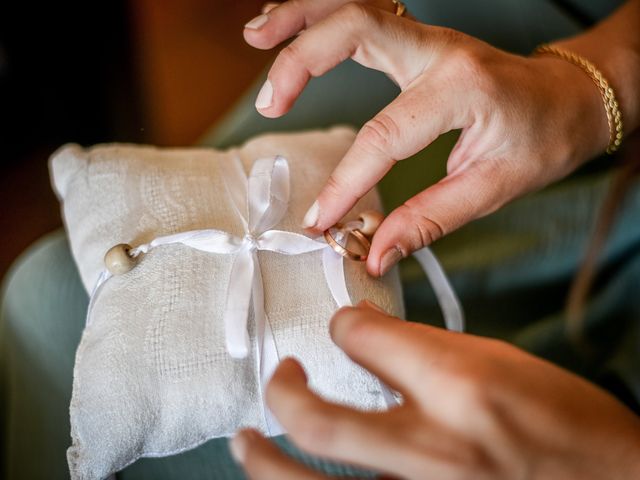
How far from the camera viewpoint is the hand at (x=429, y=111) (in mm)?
487

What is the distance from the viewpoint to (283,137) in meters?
0.62

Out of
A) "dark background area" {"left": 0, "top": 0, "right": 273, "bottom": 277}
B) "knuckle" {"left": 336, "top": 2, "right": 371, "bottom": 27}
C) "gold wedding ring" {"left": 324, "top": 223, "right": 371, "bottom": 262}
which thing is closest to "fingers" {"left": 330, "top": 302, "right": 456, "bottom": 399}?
"gold wedding ring" {"left": 324, "top": 223, "right": 371, "bottom": 262}

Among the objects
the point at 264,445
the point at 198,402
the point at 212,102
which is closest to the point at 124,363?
the point at 198,402

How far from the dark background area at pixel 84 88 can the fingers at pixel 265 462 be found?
0.83 meters

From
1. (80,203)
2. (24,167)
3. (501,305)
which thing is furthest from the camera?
(24,167)

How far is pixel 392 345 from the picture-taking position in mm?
353

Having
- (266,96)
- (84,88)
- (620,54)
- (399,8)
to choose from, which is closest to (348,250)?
(266,96)

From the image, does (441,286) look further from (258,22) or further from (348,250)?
(258,22)

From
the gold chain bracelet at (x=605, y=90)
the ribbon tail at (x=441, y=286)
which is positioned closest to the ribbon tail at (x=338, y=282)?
the ribbon tail at (x=441, y=286)

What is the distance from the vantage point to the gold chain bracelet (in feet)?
2.09

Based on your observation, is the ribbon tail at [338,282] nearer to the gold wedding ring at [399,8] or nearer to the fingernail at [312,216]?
the fingernail at [312,216]

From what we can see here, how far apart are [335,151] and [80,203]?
0.25 m

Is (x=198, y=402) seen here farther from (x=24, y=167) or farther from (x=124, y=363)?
(x=24, y=167)

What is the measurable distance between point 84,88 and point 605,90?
1019mm
